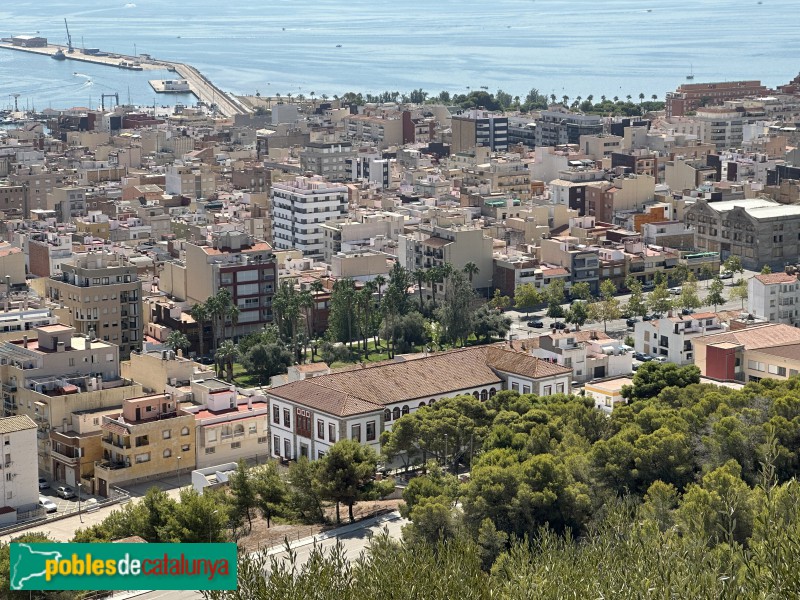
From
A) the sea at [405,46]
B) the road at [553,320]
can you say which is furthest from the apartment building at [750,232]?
the sea at [405,46]

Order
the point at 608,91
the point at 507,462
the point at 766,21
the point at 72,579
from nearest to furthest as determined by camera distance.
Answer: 1. the point at 72,579
2. the point at 507,462
3. the point at 608,91
4. the point at 766,21

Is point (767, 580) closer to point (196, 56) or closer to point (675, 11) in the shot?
point (196, 56)

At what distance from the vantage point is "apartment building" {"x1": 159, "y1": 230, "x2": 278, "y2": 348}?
33.2 meters


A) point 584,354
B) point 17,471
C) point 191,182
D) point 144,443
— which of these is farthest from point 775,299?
point 191,182

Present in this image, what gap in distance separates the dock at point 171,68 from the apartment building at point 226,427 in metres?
57.8

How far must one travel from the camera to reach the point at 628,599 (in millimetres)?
10398

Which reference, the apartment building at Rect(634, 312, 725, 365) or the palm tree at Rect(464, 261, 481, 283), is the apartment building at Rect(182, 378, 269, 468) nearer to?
the apartment building at Rect(634, 312, 725, 365)

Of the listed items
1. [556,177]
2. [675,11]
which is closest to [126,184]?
[556,177]

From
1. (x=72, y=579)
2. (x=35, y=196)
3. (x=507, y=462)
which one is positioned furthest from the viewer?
(x=35, y=196)

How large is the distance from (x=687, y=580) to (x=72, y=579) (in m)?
4.57

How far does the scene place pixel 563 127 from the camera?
62781 mm

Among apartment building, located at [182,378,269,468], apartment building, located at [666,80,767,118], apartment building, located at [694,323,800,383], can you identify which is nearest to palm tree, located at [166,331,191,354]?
apartment building, located at [182,378,269,468]

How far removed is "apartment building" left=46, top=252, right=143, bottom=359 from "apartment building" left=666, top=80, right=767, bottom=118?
4486 centimetres

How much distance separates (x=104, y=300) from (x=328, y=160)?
25955 mm
